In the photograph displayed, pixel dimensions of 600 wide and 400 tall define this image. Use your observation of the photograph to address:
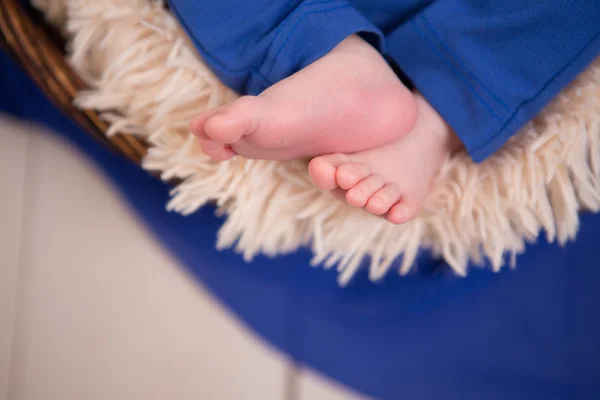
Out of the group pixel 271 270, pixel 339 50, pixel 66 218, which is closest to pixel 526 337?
pixel 271 270

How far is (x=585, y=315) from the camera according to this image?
2.24 ft

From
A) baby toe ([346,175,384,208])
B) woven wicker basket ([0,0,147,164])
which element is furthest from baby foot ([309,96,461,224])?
woven wicker basket ([0,0,147,164])

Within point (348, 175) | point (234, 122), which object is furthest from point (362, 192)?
point (234, 122)

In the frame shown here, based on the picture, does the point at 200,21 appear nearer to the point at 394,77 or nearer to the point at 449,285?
the point at 394,77

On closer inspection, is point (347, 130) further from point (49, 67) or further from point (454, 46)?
point (49, 67)

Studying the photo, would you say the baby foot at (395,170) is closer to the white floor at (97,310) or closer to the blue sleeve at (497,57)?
the blue sleeve at (497,57)

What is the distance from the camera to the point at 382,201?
45 centimetres

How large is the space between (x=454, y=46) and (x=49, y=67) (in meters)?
0.42

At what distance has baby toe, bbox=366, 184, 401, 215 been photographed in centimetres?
45

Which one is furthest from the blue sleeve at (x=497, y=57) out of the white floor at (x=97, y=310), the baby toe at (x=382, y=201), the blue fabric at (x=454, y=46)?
the white floor at (x=97, y=310)

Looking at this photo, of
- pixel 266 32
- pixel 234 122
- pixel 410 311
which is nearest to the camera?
pixel 234 122

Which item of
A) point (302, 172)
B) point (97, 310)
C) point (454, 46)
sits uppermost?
point (454, 46)

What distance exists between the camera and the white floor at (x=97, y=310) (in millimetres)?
750

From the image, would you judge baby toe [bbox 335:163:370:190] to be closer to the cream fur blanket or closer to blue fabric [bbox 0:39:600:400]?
the cream fur blanket
